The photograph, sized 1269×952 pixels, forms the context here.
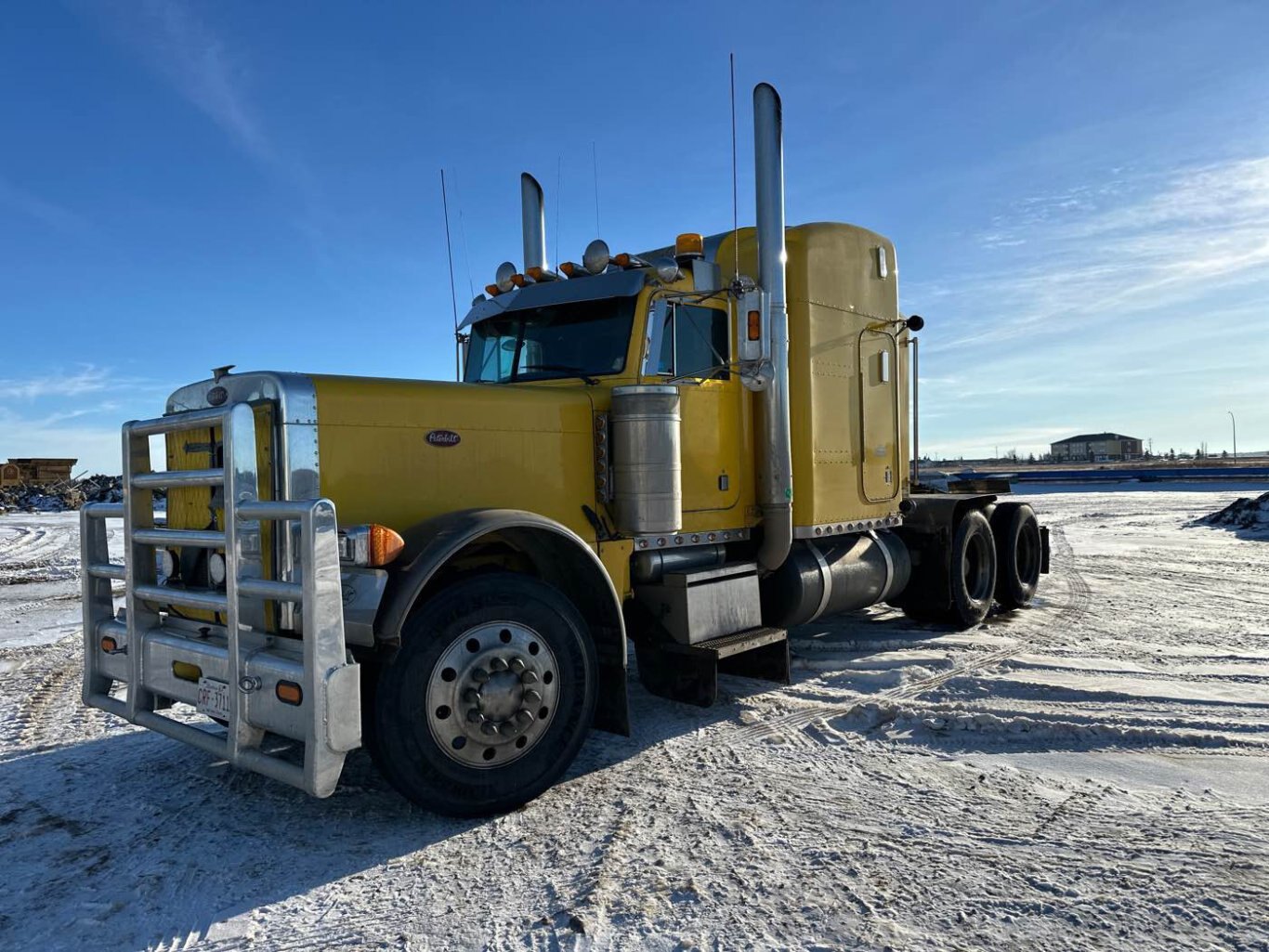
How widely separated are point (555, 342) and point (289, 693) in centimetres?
297

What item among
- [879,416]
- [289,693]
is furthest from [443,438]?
[879,416]

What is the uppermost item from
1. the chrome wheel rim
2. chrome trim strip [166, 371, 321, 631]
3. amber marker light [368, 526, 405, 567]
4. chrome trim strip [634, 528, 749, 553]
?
chrome trim strip [166, 371, 321, 631]

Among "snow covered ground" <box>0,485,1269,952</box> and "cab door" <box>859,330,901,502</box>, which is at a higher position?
"cab door" <box>859,330,901,502</box>

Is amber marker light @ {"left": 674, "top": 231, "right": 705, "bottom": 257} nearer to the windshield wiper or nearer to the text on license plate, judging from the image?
the windshield wiper

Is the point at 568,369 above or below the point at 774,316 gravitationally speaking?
below

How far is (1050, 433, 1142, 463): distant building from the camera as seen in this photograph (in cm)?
10275

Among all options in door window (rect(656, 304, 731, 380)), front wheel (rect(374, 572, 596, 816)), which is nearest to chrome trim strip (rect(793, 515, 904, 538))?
door window (rect(656, 304, 731, 380))

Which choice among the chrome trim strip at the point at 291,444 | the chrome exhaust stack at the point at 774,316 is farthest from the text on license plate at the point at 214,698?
the chrome exhaust stack at the point at 774,316

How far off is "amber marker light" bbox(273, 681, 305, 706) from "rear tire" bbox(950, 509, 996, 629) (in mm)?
6303

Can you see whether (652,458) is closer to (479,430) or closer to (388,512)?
(479,430)

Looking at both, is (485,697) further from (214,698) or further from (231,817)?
(231,817)

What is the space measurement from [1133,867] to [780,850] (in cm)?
131

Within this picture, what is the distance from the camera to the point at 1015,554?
30.6 feet

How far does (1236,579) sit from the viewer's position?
10680mm
